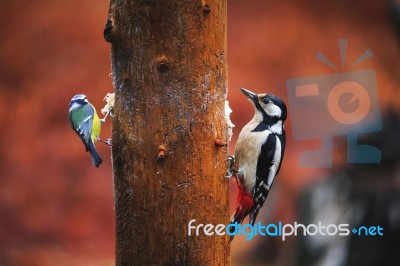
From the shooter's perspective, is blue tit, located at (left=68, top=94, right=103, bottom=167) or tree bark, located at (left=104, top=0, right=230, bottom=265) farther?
blue tit, located at (left=68, top=94, right=103, bottom=167)

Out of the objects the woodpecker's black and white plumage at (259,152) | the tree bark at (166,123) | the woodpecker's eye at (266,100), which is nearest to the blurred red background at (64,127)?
the woodpecker's black and white plumage at (259,152)

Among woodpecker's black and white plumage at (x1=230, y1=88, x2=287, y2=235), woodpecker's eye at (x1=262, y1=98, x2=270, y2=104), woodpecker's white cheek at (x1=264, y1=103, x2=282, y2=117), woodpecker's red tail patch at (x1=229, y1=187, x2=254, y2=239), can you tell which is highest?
woodpecker's eye at (x1=262, y1=98, x2=270, y2=104)

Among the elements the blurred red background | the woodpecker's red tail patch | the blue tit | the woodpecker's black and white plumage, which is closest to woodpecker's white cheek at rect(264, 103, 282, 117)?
the woodpecker's black and white plumage

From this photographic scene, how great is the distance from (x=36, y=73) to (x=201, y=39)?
172 inches

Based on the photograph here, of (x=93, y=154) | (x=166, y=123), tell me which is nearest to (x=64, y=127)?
(x=93, y=154)

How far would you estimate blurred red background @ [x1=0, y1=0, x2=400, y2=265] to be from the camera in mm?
6586

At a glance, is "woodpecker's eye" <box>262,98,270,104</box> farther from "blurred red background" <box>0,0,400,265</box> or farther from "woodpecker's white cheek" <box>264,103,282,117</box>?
"blurred red background" <box>0,0,400,265</box>

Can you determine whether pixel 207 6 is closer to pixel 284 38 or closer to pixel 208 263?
pixel 208 263

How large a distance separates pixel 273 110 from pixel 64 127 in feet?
12.5

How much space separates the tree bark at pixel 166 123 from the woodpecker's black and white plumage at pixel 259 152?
65 cm

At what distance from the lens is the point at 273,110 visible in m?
3.34

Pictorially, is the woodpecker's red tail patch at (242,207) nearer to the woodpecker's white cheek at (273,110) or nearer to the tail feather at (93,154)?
the woodpecker's white cheek at (273,110)

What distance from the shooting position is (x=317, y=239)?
639 centimetres

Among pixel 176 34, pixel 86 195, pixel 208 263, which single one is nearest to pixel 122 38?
pixel 176 34
